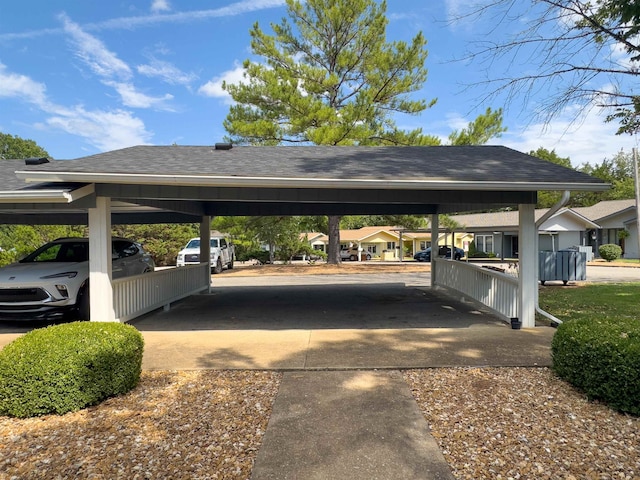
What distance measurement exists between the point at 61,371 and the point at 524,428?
3887 mm

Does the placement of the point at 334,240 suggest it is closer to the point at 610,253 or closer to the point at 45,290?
the point at 45,290

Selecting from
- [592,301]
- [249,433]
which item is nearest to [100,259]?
[249,433]

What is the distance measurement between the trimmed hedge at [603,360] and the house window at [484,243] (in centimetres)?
3672

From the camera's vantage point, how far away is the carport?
563 centimetres

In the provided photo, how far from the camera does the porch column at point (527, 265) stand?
21.4 ft

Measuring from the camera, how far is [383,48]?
64.3 feet

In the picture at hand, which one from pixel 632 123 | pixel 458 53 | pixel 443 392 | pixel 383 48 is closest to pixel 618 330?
pixel 443 392

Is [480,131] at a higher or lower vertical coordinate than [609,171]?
lower

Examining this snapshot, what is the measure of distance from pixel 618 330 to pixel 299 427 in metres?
3.24

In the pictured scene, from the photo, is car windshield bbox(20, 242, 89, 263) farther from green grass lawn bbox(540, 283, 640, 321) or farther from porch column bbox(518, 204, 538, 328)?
green grass lawn bbox(540, 283, 640, 321)

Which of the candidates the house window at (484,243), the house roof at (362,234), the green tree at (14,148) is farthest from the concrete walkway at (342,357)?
the green tree at (14,148)

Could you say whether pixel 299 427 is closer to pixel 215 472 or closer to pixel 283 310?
pixel 215 472

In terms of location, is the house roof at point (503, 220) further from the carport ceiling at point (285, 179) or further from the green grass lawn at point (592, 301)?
the carport ceiling at point (285, 179)

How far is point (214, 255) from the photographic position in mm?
21422
